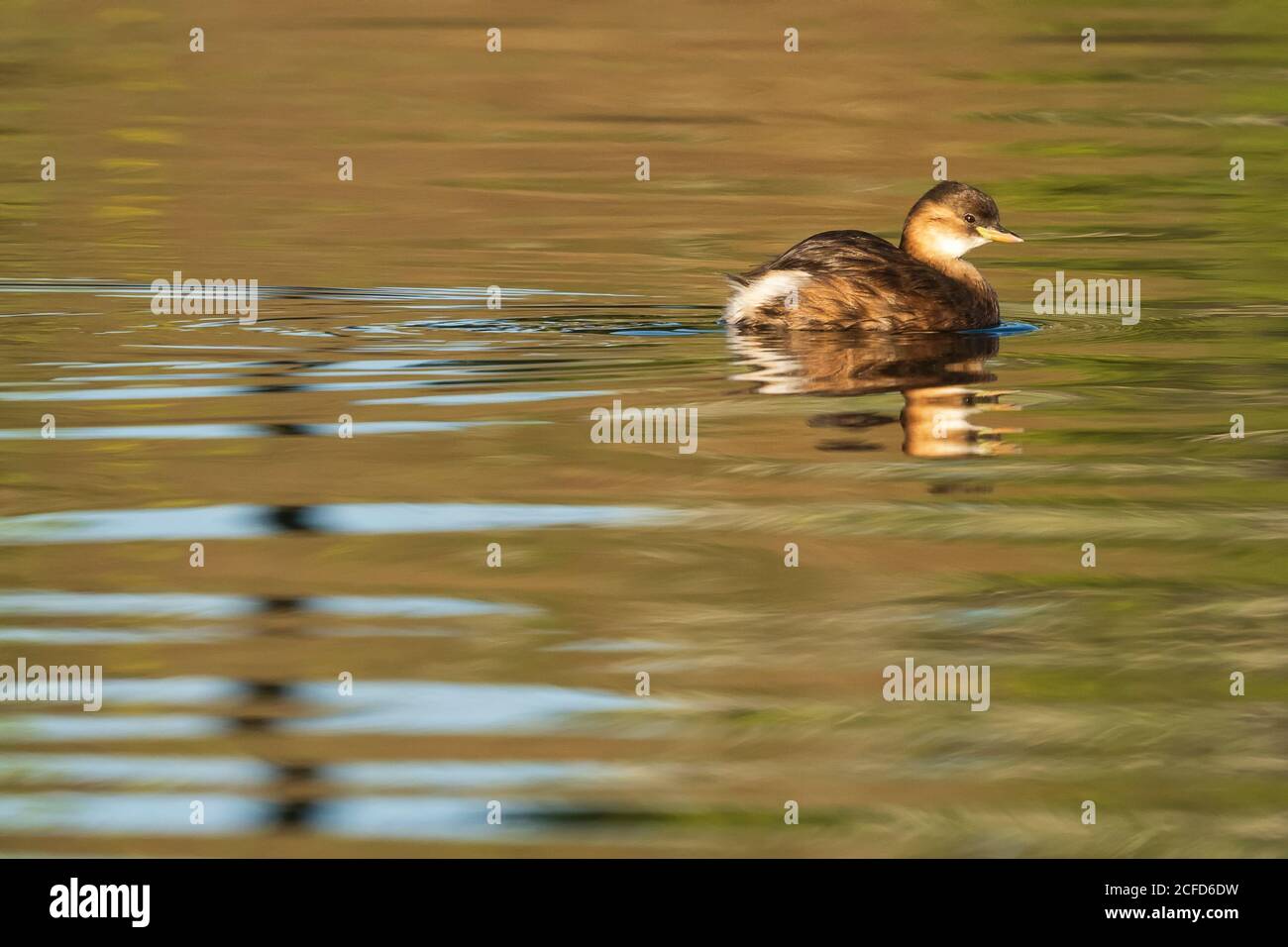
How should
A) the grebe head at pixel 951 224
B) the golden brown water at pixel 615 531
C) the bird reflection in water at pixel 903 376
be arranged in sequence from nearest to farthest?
the golden brown water at pixel 615 531, the bird reflection in water at pixel 903 376, the grebe head at pixel 951 224

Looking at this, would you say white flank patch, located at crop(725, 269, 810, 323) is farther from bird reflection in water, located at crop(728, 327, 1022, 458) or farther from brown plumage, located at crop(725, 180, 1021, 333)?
bird reflection in water, located at crop(728, 327, 1022, 458)

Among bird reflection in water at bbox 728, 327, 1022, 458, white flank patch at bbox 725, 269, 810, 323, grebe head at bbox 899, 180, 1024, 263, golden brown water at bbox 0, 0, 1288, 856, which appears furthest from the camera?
grebe head at bbox 899, 180, 1024, 263

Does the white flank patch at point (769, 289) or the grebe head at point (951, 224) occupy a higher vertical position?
the grebe head at point (951, 224)

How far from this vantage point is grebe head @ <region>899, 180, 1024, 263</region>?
11.7 meters

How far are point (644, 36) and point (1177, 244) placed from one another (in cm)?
1057

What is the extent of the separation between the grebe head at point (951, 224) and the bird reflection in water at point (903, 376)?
77 centimetres

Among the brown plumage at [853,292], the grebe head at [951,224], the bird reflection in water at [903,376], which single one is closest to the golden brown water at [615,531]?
the bird reflection in water at [903,376]

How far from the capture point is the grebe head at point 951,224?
1174cm

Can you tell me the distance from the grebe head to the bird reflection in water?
774 mm

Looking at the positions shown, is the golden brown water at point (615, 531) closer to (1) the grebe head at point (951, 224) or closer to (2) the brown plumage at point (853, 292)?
(2) the brown plumage at point (853, 292)

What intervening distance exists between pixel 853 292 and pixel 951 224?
1154 millimetres

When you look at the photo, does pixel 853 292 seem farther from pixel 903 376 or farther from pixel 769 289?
pixel 903 376

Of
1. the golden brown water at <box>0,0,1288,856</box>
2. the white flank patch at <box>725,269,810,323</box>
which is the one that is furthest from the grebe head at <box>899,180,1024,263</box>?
the white flank patch at <box>725,269,810,323</box>

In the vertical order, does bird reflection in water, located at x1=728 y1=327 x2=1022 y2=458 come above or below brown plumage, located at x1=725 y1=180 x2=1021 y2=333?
below
